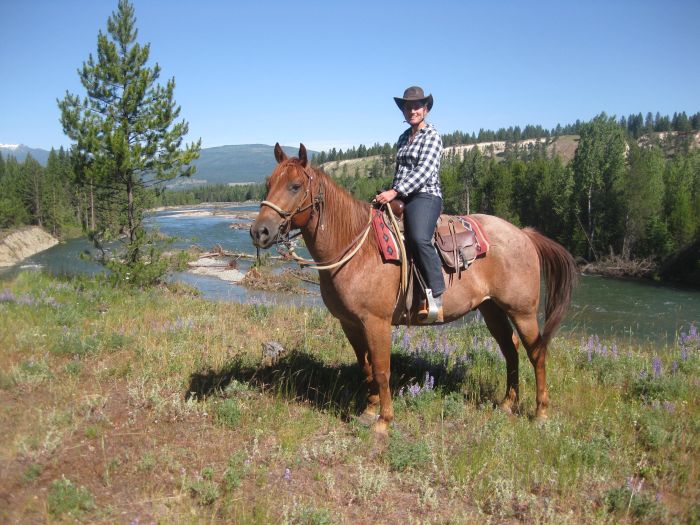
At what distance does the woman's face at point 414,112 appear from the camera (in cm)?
448

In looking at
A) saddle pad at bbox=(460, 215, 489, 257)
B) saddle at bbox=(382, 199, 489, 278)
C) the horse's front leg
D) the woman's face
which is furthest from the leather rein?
saddle pad at bbox=(460, 215, 489, 257)

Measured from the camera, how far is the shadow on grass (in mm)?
5086

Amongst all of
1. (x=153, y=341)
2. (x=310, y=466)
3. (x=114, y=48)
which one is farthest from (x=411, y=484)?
(x=114, y=48)

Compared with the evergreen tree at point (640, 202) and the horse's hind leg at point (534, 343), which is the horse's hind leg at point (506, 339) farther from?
the evergreen tree at point (640, 202)

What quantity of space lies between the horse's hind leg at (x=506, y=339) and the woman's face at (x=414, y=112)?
2373mm

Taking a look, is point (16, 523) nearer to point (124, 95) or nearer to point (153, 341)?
point (153, 341)

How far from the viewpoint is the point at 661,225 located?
38.7 m

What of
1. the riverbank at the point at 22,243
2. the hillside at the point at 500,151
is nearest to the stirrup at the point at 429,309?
the riverbank at the point at 22,243

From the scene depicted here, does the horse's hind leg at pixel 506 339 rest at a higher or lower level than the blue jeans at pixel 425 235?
lower

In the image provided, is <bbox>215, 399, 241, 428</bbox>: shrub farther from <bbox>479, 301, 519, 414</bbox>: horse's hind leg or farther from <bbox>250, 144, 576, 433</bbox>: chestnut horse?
<bbox>479, 301, 519, 414</bbox>: horse's hind leg

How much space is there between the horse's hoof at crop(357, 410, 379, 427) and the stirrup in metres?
1.23

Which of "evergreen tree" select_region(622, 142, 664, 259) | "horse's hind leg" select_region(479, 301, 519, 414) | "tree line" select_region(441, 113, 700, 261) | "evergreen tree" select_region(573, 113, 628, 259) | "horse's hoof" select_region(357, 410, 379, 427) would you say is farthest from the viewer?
"evergreen tree" select_region(573, 113, 628, 259)

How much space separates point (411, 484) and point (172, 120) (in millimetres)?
14892

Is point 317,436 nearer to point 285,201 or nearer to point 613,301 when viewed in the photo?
point 285,201
